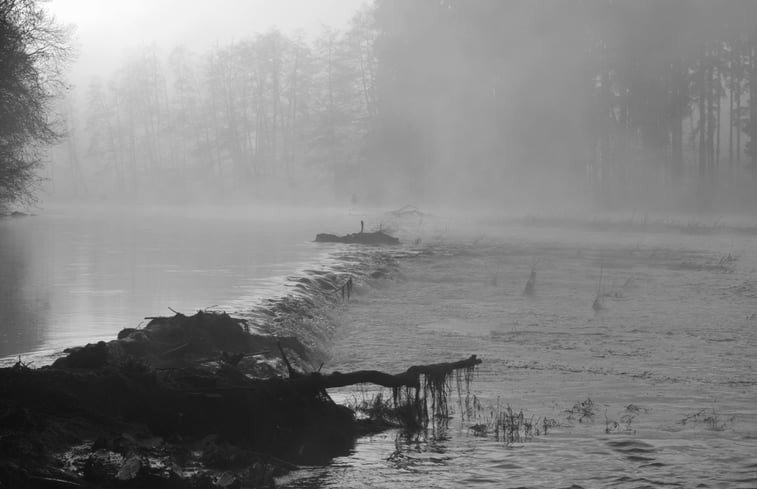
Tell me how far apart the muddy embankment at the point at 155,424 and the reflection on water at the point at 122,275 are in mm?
3509

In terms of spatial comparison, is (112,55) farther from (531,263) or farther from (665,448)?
(665,448)

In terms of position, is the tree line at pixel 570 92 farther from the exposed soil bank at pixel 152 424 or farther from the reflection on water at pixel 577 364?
the exposed soil bank at pixel 152 424

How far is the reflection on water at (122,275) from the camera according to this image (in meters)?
12.5

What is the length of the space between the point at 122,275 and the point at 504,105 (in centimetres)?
3702

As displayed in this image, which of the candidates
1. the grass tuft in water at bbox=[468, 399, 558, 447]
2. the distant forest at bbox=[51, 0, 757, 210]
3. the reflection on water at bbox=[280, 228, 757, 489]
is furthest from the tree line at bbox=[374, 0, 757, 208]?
the grass tuft in water at bbox=[468, 399, 558, 447]

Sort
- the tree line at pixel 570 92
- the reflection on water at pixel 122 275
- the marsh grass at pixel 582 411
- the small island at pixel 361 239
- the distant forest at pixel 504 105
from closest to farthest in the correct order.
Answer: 1. the marsh grass at pixel 582 411
2. the reflection on water at pixel 122 275
3. the small island at pixel 361 239
4. the tree line at pixel 570 92
5. the distant forest at pixel 504 105

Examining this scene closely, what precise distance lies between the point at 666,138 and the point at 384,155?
57.6 ft

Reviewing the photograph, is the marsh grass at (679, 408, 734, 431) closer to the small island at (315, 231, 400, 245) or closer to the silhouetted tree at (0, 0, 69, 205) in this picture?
the small island at (315, 231, 400, 245)

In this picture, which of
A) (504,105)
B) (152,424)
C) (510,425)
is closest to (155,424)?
(152,424)

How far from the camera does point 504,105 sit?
52.2 metres

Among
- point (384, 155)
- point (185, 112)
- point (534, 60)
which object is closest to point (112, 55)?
point (185, 112)

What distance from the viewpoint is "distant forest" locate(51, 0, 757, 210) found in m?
46.8

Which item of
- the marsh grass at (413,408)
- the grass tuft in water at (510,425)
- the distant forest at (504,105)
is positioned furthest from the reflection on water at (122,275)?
the distant forest at (504,105)

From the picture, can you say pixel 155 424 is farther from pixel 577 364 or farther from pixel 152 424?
A: pixel 577 364
